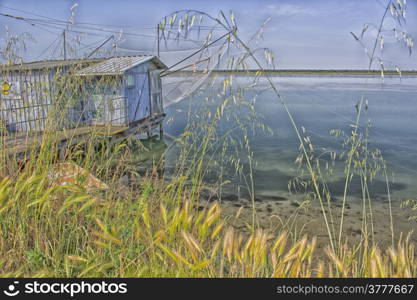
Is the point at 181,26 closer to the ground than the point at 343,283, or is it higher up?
higher up

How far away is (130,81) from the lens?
15938 millimetres

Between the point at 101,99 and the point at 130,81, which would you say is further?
the point at 130,81

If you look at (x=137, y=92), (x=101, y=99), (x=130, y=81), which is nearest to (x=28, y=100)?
(x=101, y=99)

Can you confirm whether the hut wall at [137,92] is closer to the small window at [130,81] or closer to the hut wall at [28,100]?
the small window at [130,81]

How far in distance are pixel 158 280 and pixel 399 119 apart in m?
31.9

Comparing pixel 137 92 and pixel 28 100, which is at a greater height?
pixel 137 92

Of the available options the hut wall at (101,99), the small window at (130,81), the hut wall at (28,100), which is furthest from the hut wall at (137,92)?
the hut wall at (28,100)

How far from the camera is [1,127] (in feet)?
10.4

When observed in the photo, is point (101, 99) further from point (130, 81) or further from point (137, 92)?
point (137, 92)

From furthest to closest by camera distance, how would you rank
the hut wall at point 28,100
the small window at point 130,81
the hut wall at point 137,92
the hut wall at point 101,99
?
the hut wall at point 137,92 < the small window at point 130,81 < the hut wall at point 101,99 < the hut wall at point 28,100

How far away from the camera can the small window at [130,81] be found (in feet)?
51.5

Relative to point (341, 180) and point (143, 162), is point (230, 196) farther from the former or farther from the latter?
point (143, 162)

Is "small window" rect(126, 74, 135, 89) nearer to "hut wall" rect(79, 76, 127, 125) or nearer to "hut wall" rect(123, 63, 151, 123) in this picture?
"hut wall" rect(123, 63, 151, 123)

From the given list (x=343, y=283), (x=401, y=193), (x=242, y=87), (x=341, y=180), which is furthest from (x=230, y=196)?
(x=343, y=283)
